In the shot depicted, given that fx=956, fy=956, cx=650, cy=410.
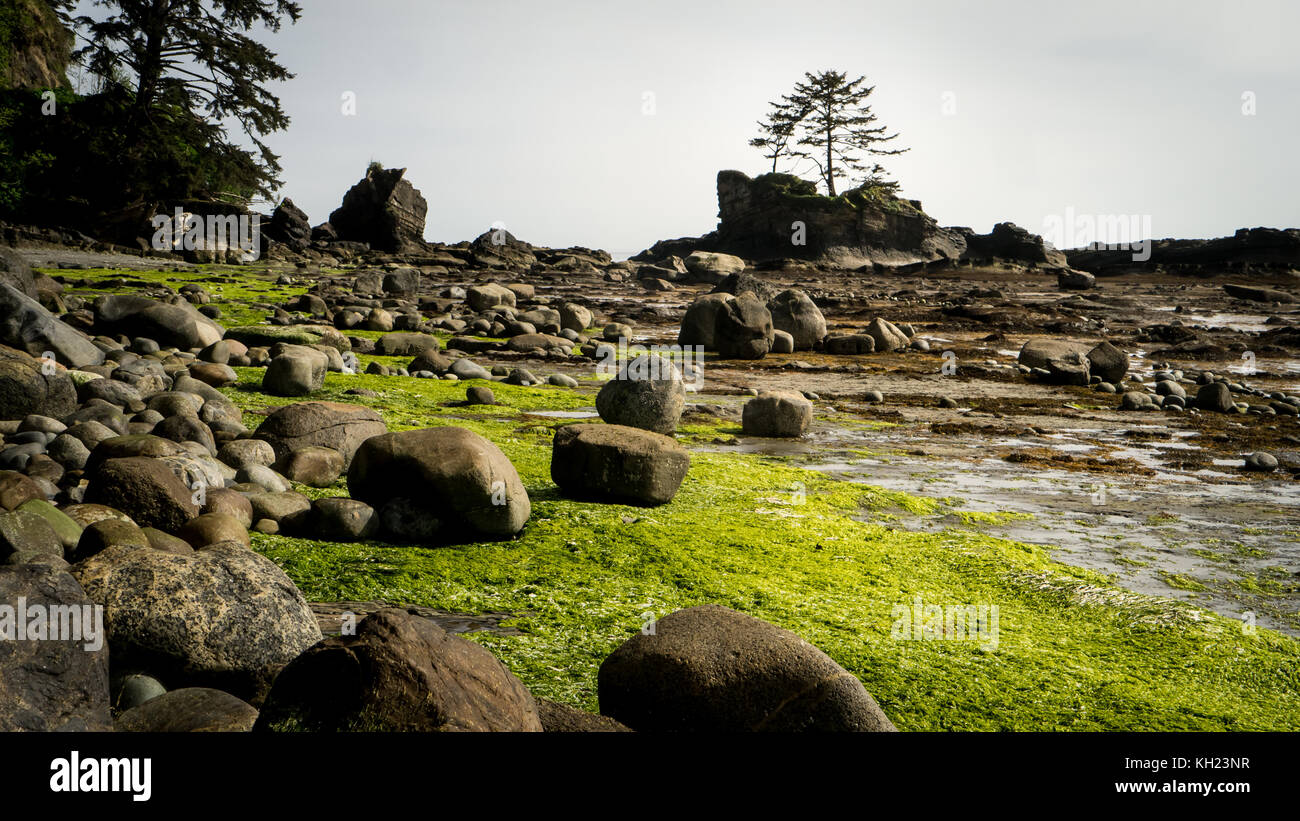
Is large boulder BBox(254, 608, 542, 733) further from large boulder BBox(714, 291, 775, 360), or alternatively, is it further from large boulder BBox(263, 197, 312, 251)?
large boulder BBox(263, 197, 312, 251)

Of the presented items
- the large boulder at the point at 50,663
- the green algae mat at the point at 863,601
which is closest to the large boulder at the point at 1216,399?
the green algae mat at the point at 863,601

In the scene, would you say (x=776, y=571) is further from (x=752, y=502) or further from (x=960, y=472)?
(x=960, y=472)

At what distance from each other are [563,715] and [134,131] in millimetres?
31119

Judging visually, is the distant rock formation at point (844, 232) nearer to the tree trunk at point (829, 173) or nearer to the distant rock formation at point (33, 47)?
the tree trunk at point (829, 173)

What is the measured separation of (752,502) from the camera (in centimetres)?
709

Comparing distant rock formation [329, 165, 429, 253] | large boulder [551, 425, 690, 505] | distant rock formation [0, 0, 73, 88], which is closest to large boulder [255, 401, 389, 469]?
large boulder [551, 425, 690, 505]

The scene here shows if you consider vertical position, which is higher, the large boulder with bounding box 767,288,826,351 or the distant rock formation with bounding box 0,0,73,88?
the distant rock formation with bounding box 0,0,73,88

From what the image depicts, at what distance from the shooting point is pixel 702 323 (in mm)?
19000

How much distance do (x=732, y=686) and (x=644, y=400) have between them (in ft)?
20.0

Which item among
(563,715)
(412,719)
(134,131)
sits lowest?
(563,715)

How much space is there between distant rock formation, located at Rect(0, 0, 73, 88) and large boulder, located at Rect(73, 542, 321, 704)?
35.3 meters

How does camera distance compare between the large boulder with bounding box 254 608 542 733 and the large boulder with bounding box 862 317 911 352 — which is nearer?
the large boulder with bounding box 254 608 542 733

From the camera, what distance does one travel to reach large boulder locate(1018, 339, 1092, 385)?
16.0 metres
